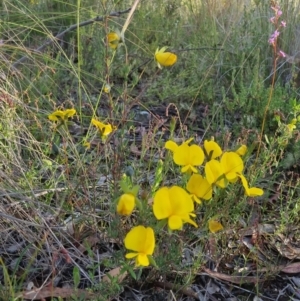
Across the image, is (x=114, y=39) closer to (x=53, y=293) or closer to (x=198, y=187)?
(x=198, y=187)

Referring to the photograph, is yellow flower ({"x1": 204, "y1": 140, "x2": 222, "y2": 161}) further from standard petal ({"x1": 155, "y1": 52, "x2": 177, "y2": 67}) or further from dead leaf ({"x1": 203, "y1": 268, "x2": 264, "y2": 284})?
dead leaf ({"x1": 203, "y1": 268, "x2": 264, "y2": 284})

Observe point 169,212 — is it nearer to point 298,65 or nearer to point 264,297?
point 264,297

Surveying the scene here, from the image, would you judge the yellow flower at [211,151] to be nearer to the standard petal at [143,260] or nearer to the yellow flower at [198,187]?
the yellow flower at [198,187]

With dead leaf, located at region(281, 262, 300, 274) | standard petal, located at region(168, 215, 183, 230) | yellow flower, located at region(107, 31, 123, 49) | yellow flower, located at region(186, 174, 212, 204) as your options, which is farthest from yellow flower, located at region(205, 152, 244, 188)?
dead leaf, located at region(281, 262, 300, 274)

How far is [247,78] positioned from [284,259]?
3.77 feet

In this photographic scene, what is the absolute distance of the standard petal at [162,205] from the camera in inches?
38.4

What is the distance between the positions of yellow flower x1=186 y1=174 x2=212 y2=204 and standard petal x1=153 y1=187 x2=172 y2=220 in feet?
0.35

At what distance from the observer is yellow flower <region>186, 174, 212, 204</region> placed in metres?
1.08

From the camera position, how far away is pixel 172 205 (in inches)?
38.8

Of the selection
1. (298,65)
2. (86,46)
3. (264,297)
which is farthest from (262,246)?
(86,46)

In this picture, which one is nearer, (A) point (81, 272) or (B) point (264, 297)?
(A) point (81, 272)

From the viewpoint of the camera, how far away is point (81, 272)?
130cm

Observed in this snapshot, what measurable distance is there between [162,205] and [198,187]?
13 centimetres

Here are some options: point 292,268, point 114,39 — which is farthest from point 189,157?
point 292,268
